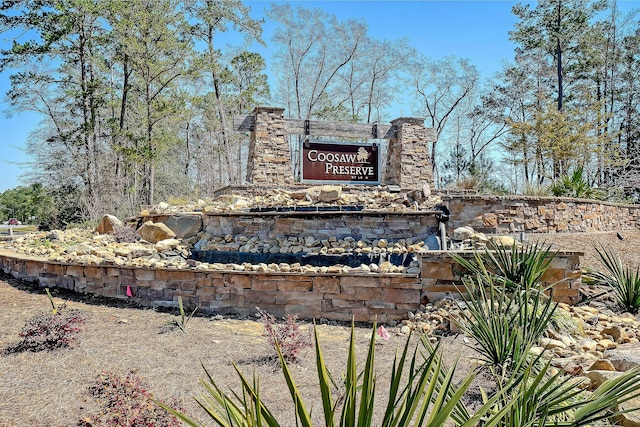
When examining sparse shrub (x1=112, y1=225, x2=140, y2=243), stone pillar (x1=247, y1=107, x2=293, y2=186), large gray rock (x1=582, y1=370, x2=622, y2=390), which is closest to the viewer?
large gray rock (x1=582, y1=370, x2=622, y2=390)

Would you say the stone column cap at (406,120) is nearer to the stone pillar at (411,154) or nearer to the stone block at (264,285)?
the stone pillar at (411,154)

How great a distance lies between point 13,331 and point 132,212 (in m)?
9.49

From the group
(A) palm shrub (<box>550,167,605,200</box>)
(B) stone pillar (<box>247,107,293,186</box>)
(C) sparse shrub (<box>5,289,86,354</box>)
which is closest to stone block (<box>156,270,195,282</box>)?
(C) sparse shrub (<box>5,289,86,354</box>)

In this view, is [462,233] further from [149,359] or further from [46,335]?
[46,335]

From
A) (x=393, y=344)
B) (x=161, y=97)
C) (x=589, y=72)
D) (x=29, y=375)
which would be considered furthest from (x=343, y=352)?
(x=589, y=72)

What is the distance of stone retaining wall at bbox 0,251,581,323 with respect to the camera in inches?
196

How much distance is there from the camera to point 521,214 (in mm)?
7625

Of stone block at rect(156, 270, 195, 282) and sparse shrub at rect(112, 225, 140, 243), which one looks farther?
sparse shrub at rect(112, 225, 140, 243)

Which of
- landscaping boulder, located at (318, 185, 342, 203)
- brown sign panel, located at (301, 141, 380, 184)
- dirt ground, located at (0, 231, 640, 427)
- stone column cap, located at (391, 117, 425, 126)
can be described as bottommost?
dirt ground, located at (0, 231, 640, 427)

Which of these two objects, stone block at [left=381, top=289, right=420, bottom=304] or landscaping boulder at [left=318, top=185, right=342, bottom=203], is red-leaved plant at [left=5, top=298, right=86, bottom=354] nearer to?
stone block at [left=381, top=289, right=420, bottom=304]

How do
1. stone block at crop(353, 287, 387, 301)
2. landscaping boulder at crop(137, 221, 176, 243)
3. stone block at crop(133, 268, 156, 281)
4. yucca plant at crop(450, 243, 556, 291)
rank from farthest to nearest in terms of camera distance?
landscaping boulder at crop(137, 221, 176, 243) → stone block at crop(133, 268, 156, 281) → stone block at crop(353, 287, 387, 301) → yucca plant at crop(450, 243, 556, 291)

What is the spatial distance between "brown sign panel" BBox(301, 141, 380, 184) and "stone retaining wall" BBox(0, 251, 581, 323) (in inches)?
249

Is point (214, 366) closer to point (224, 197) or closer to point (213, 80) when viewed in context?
point (224, 197)

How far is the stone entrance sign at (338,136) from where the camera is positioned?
11164 millimetres
